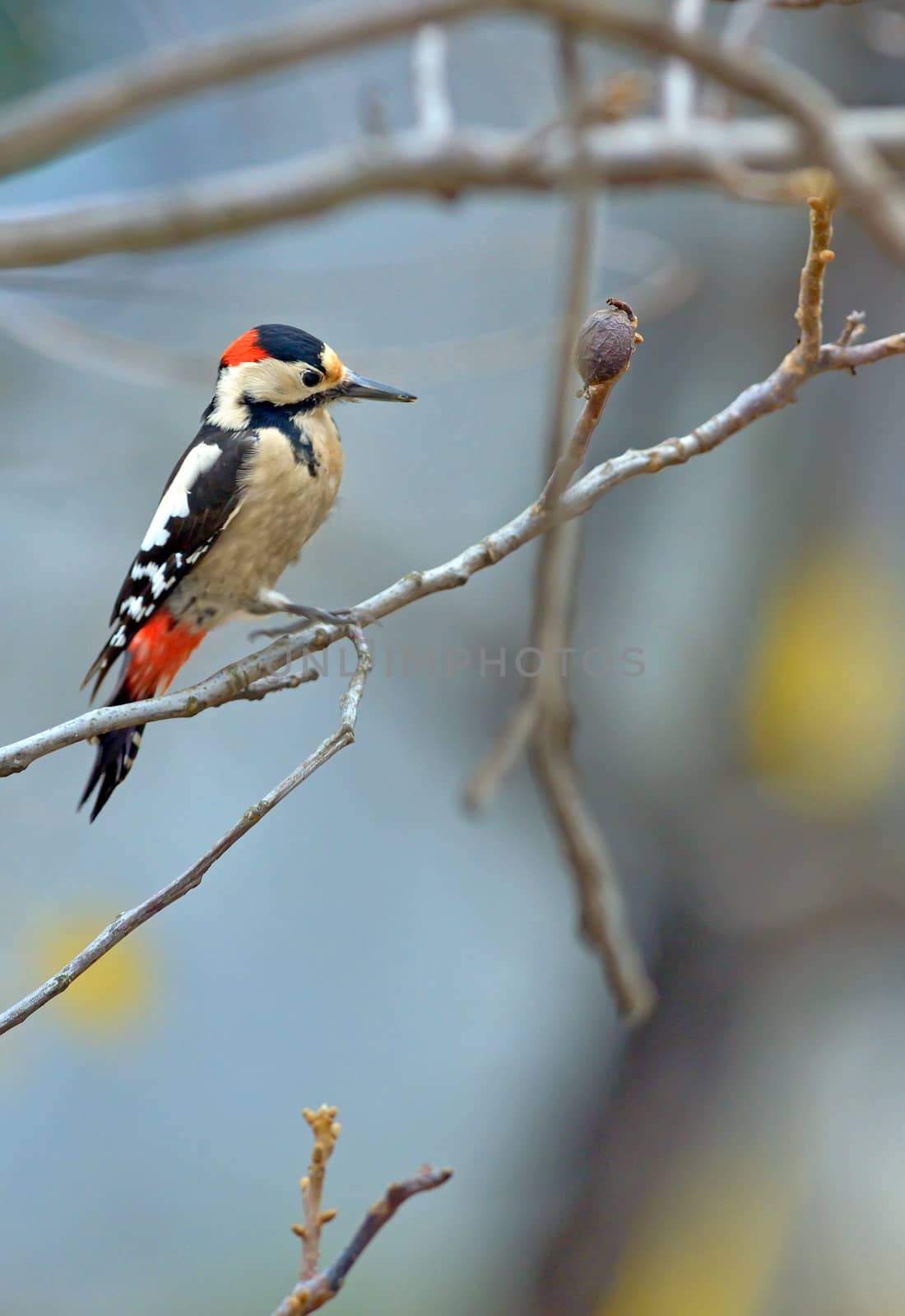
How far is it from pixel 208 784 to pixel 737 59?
103 inches

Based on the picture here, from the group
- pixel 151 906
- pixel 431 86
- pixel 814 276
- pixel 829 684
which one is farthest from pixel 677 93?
pixel 151 906

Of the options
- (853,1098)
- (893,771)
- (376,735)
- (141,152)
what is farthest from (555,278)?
(853,1098)

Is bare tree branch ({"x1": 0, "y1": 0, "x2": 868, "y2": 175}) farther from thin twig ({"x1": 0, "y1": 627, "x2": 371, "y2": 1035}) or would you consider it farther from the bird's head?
thin twig ({"x1": 0, "y1": 627, "x2": 371, "y2": 1035})

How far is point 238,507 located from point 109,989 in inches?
114

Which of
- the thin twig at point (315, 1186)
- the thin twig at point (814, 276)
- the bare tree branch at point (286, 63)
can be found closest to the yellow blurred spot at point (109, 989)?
the bare tree branch at point (286, 63)

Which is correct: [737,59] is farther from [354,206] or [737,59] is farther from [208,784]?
[208,784]

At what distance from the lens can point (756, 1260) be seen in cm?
354

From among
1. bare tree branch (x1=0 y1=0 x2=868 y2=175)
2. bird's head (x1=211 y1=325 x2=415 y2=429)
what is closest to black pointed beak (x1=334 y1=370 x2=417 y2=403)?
bird's head (x1=211 y1=325 x2=415 y2=429)

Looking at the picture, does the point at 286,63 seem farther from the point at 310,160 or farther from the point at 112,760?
the point at 112,760

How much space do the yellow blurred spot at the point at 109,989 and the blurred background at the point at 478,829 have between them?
0.06ft

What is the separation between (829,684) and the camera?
13.4 feet

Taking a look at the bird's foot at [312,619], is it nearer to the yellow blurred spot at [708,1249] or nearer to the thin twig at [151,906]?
the thin twig at [151,906]

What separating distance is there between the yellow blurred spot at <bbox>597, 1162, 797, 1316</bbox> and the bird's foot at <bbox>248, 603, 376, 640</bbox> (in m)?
2.70

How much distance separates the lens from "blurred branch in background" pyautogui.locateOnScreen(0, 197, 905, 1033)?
3.49 feet
